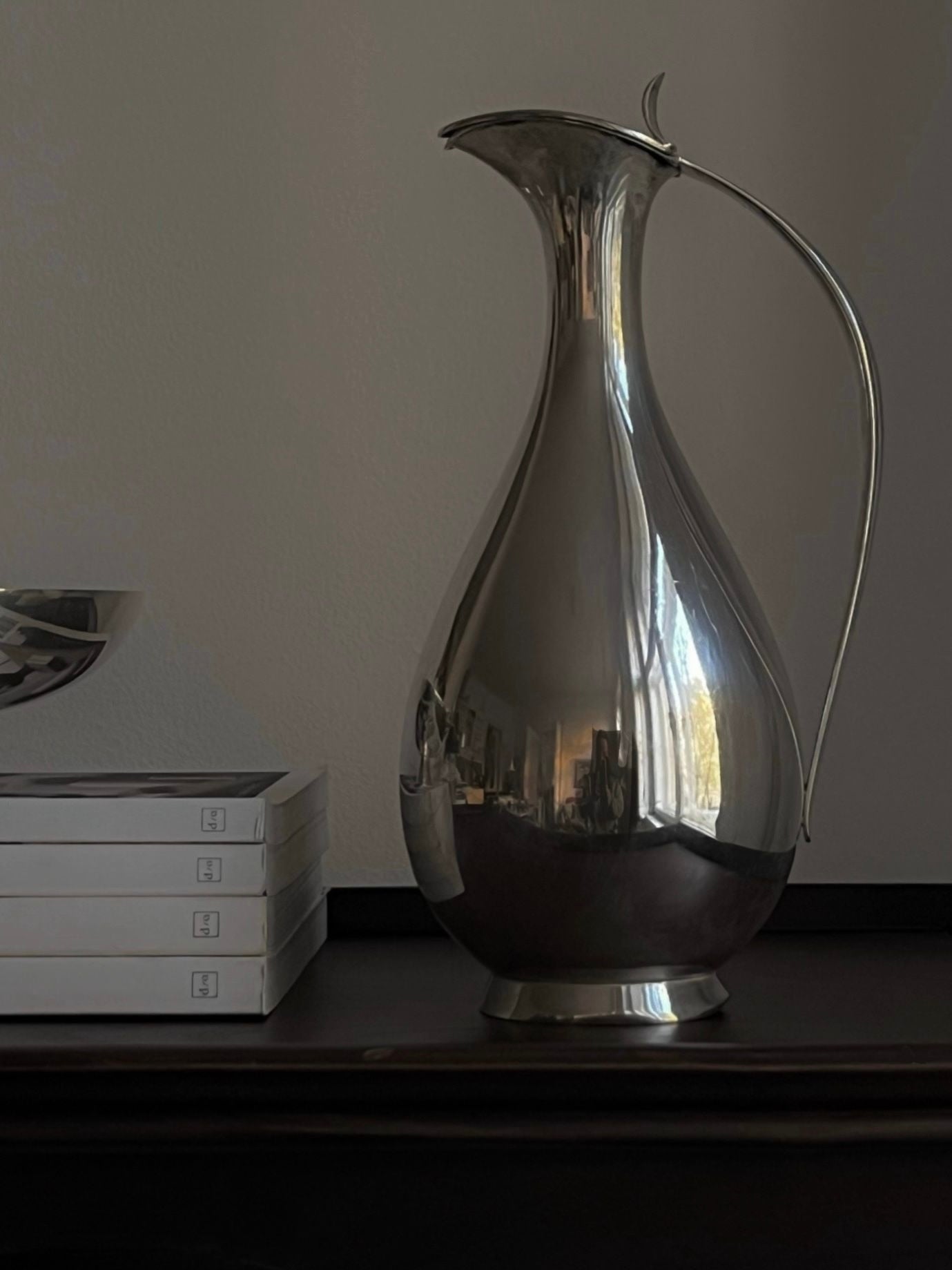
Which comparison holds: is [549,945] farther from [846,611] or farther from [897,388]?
[897,388]

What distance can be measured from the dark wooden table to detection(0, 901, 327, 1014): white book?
0.18ft

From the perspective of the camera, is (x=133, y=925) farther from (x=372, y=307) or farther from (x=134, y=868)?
(x=372, y=307)

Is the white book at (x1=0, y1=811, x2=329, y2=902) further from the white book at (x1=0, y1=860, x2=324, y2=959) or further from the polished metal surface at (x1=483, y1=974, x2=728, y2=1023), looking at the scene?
the polished metal surface at (x1=483, y1=974, x2=728, y2=1023)

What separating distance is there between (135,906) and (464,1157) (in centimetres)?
17

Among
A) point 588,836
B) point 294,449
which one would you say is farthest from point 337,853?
point 588,836

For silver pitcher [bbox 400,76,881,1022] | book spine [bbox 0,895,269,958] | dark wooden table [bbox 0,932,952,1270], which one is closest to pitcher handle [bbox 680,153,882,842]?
silver pitcher [bbox 400,76,881,1022]

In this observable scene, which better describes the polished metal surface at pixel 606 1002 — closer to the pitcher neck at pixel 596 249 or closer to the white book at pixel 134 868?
the white book at pixel 134 868

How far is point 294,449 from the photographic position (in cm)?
87

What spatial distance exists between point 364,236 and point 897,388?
0.34 m

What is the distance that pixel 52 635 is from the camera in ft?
2.12

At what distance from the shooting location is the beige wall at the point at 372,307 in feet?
2.86

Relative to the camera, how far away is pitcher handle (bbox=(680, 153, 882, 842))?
0.61 metres

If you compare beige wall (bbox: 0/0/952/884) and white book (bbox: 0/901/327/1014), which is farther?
beige wall (bbox: 0/0/952/884)

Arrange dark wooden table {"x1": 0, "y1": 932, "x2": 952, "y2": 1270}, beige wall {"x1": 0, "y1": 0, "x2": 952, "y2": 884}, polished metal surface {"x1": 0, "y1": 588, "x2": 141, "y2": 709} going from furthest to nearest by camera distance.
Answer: beige wall {"x1": 0, "y1": 0, "x2": 952, "y2": 884}
polished metal surface {"x1": 0, "y1": 588, "x2": 141, "y2": 709}
dark wooden table {"x1": 0, "y1": 932, "x2": 952, "y2": 1270}
